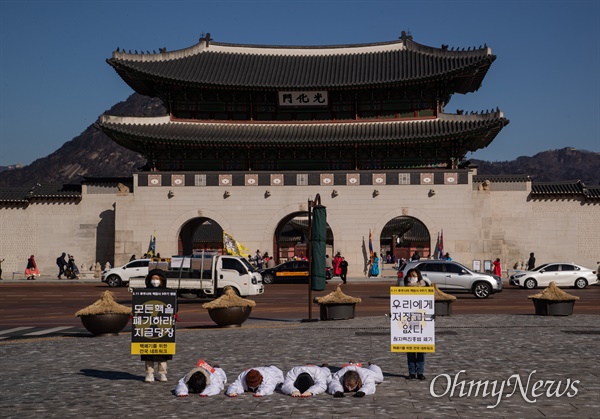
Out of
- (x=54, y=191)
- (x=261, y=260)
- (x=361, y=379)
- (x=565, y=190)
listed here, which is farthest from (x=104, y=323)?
(x=565, y=190)

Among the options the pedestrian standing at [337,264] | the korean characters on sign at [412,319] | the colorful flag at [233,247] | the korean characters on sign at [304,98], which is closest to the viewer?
the korean characters on sign at [412,319]

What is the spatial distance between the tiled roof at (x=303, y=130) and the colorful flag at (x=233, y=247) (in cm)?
623

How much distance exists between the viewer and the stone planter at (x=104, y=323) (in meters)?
20.5

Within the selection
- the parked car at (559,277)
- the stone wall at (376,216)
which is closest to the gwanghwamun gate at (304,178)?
the stone wall at (376,216)

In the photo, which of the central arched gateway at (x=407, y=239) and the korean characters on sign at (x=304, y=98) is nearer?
the korean characters on sign at (x=304, y=98)

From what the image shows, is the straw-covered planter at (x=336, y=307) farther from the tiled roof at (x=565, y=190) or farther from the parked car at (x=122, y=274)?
the tiled roof at (x=565, y=190)

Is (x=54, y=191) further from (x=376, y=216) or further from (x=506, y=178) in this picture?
(x=506, y=178)

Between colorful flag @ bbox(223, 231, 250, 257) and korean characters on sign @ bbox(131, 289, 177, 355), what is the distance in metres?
37.0

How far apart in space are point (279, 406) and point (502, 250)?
43845mm

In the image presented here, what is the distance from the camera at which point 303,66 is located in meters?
59.1

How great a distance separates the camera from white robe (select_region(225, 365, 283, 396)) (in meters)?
12.4

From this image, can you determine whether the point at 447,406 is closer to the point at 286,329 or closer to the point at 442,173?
the point at 286,329

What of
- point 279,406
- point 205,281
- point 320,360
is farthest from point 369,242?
point 279,406

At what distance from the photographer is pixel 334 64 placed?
59250mm
